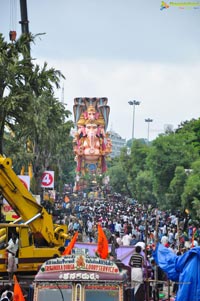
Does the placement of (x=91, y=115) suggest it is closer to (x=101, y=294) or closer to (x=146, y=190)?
(x=146, y=190)

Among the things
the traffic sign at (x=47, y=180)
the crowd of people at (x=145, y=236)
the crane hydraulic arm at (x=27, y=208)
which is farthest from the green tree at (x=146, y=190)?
the crane hydraulic arm at (x=27, y=208)

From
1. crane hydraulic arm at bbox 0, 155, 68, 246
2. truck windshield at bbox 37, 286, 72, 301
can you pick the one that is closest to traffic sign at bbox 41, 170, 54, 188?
crane hydraulic arm at bbox 0, 155, 68, 246

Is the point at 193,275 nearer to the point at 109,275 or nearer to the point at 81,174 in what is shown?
the point at 109,275

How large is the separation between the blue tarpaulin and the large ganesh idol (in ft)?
368

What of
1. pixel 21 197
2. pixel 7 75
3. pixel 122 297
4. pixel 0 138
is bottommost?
pixel 122 297

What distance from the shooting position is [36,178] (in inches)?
1822

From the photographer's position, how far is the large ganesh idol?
12588cm

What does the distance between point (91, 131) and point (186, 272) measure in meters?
113

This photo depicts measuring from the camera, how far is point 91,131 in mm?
126125

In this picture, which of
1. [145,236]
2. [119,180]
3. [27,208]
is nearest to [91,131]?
[119,180]

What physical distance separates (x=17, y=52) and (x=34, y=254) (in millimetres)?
14438

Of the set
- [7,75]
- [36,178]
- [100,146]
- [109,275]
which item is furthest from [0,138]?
[100,146]

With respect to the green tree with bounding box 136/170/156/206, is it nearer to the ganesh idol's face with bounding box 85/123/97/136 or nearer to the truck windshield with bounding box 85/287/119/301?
the ganesh idol's face with bounding box 85/123/97/136

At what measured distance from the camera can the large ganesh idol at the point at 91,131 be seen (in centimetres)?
12588
